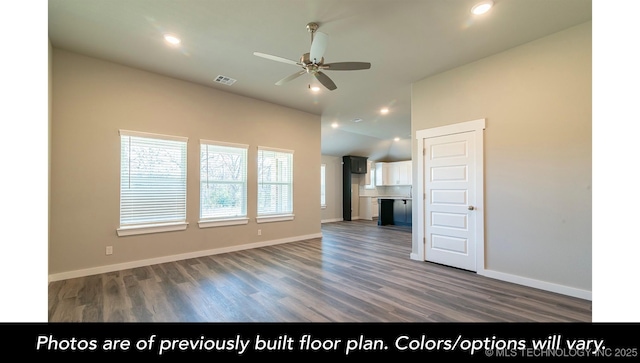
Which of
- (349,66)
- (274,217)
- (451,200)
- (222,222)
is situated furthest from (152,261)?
(451,200)

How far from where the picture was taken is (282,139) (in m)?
5.65

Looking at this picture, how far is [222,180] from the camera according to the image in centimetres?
478

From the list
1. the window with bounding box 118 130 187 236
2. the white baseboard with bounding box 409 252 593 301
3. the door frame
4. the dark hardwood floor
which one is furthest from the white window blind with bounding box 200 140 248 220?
the white baseboard with bounding box 409 252 593 301

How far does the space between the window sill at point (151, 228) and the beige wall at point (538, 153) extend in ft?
15.4

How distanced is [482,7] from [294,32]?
198 cm

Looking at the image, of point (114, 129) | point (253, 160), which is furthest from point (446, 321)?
point (114, 129)

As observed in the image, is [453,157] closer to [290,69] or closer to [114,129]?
[290,69]

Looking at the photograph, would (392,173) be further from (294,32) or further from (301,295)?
(301,295)

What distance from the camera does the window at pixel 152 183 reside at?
150 inches

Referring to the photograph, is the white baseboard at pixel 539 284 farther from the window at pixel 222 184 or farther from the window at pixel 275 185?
the window at pixel 222 184

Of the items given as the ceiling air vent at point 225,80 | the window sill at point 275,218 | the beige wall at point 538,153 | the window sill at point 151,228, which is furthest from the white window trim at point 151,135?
the beige wall at point 538,153

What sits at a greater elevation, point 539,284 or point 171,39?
point 171,39

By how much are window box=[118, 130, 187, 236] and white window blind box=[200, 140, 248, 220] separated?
1.09 ft
